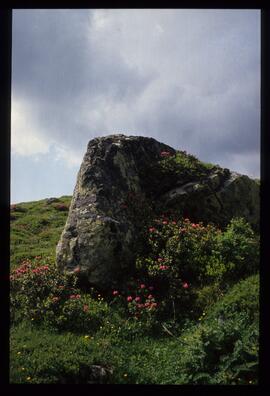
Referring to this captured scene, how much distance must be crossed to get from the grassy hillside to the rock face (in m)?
0.51

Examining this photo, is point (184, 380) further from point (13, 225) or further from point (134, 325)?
point (13, 225)

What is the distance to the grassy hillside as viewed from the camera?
685 centimetres

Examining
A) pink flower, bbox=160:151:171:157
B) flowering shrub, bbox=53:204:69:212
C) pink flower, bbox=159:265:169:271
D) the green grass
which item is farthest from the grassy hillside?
flowering shrub, bbox=53:204:69:212

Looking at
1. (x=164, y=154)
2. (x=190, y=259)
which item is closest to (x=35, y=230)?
(x=164, y=154)

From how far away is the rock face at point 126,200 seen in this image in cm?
1024

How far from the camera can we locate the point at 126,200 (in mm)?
11625

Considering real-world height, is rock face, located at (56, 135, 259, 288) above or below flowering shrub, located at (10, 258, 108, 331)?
above

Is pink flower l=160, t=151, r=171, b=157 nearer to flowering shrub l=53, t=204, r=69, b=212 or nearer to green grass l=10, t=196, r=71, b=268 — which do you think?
green grass l=10, t=196, r=71, b=268

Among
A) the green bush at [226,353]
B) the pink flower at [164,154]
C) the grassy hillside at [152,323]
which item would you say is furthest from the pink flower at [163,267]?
the pink flower at [164,154]

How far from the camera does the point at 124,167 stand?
1209 cm

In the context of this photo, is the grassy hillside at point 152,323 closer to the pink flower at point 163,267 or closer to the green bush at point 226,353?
the green bush at point 226,353

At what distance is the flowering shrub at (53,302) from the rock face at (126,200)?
1.46ft

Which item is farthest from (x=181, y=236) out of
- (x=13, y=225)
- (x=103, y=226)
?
(x=13, y=225)
